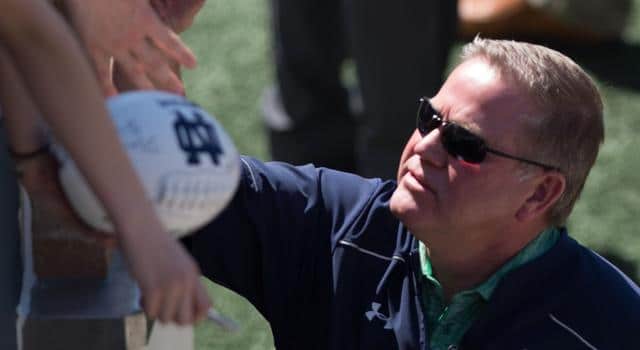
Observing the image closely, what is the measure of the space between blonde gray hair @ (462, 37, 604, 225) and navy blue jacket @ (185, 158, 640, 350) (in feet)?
0.63

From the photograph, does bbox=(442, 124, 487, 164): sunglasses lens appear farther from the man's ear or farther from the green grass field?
the green grass field

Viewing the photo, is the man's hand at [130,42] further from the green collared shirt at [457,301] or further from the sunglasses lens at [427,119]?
the green collared shirt at [457,301]

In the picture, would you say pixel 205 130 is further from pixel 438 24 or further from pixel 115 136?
pixel 438 24

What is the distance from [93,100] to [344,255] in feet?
3.68

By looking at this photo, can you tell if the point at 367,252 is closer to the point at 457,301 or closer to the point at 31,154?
the point at 457,301

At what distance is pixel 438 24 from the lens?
469cm

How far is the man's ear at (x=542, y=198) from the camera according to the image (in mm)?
2625

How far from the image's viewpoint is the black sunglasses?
254cm

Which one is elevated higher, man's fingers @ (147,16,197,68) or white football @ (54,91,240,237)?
man's fingers @ (147,16,197,68)

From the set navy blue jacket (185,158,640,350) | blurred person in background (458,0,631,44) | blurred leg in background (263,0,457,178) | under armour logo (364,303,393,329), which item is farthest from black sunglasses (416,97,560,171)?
blurred person in background (458,0,631,44)

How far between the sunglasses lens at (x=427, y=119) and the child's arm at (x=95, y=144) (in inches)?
40.7

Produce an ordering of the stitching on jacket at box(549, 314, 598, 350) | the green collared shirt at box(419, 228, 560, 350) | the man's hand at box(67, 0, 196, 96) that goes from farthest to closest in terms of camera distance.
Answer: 1. the green collared shirt at box(419, 228, 560, 350)
2. the stitching on jacket at box(549, 314, 598, 350)
3. the man's hand at box(67, 0, 196, 96)

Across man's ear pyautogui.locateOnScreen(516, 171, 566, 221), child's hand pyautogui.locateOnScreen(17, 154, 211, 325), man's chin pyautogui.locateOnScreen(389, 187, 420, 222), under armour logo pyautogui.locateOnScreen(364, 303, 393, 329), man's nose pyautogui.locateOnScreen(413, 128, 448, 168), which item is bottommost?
under armour logo pyautogui.locateOnScreen(364, 303, 393, 329)

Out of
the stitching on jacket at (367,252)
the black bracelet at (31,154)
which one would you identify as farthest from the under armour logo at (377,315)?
the black bracelet at (31,154)
